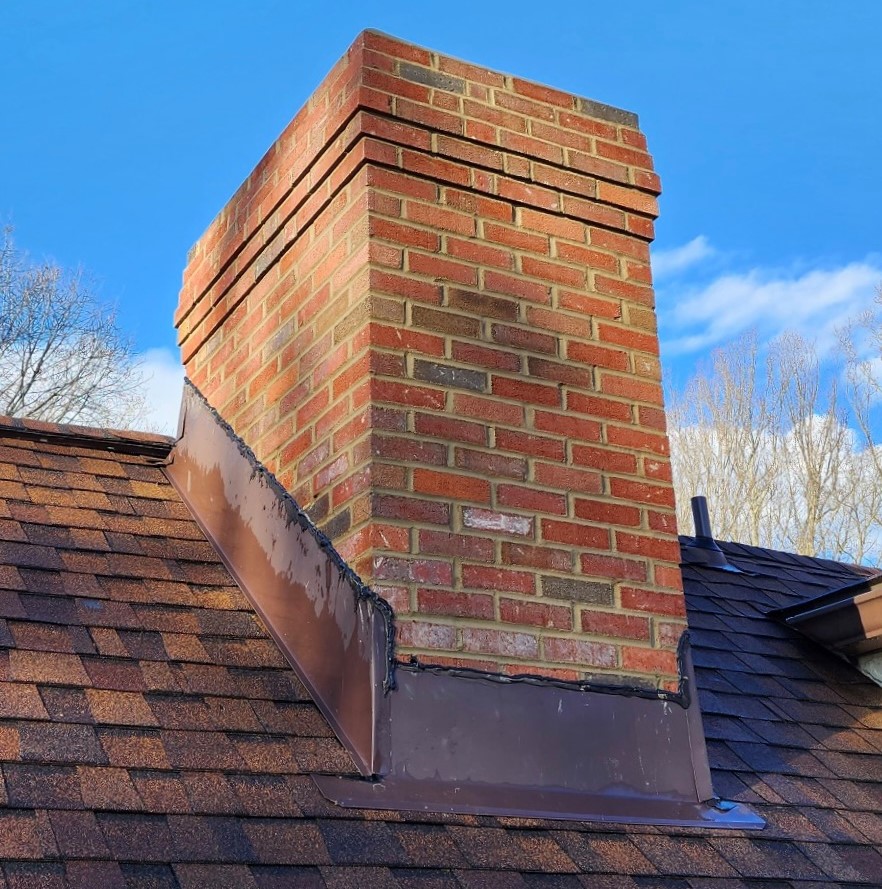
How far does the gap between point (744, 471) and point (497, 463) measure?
16284mm

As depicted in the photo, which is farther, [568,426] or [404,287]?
[568,426]

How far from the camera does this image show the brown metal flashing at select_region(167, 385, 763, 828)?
2.83 m

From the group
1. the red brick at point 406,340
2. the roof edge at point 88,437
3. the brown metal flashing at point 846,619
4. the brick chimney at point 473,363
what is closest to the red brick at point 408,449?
the brick chimney at point 473,363

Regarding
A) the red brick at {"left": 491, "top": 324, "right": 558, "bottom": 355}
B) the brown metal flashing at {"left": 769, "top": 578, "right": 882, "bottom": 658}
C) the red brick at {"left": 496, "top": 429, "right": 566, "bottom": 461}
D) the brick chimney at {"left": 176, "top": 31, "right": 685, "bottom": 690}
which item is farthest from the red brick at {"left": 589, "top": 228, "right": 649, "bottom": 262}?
the brown metal flashing at {"left": 769, "top": 578, "right": 882, "bottom": 658}

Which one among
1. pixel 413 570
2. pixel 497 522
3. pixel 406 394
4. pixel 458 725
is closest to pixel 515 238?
pixel 406 394

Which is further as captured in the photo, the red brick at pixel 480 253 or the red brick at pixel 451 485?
the red brick at pixel 480 253

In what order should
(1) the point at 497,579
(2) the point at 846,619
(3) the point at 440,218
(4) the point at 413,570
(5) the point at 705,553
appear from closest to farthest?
(4) the point at 413,570 < (1) the point at 497,579 < (3) the point at 440,218 < (2) the point at 846,619 < (5) the point at 705,553

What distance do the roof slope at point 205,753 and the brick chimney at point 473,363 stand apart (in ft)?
1.40

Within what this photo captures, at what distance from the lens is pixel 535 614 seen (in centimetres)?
316

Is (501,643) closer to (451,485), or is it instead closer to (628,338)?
(451,485)

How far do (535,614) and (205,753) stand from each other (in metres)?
1.00

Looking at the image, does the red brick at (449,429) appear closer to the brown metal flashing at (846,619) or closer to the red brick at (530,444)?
the red brick at (530,444)

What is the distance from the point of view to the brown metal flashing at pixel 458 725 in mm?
2834

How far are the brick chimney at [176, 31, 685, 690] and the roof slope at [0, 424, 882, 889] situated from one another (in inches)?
16.8
